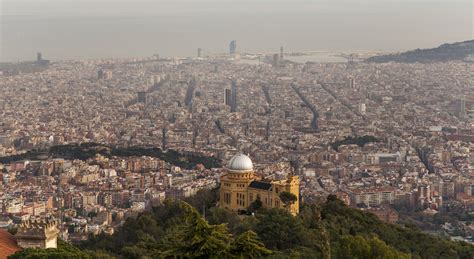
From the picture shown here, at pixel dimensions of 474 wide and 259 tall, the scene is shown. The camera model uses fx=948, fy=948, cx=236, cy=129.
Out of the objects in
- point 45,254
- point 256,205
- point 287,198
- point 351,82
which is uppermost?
point 45,254

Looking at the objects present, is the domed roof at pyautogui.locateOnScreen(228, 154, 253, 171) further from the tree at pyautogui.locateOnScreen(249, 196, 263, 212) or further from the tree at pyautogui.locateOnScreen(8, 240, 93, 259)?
the tree at pyautogui.locateOnScreen(8, 240, 93, 259)

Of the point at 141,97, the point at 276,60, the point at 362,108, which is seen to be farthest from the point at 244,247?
the point at 276,60

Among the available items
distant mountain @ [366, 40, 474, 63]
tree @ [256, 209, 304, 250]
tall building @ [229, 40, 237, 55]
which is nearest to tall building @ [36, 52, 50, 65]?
tall building @ [229, 40, 237, 55]

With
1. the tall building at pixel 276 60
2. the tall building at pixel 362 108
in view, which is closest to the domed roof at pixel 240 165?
the tall building at pixel 362 108

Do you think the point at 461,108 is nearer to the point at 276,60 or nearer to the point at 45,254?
the point at 276,60

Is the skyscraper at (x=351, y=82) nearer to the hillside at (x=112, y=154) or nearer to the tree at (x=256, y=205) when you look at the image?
the hillside at (x=112, y=154)

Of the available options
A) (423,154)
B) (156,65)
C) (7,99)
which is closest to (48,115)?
(7,99)

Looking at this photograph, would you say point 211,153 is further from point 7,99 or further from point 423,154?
point 7,99
